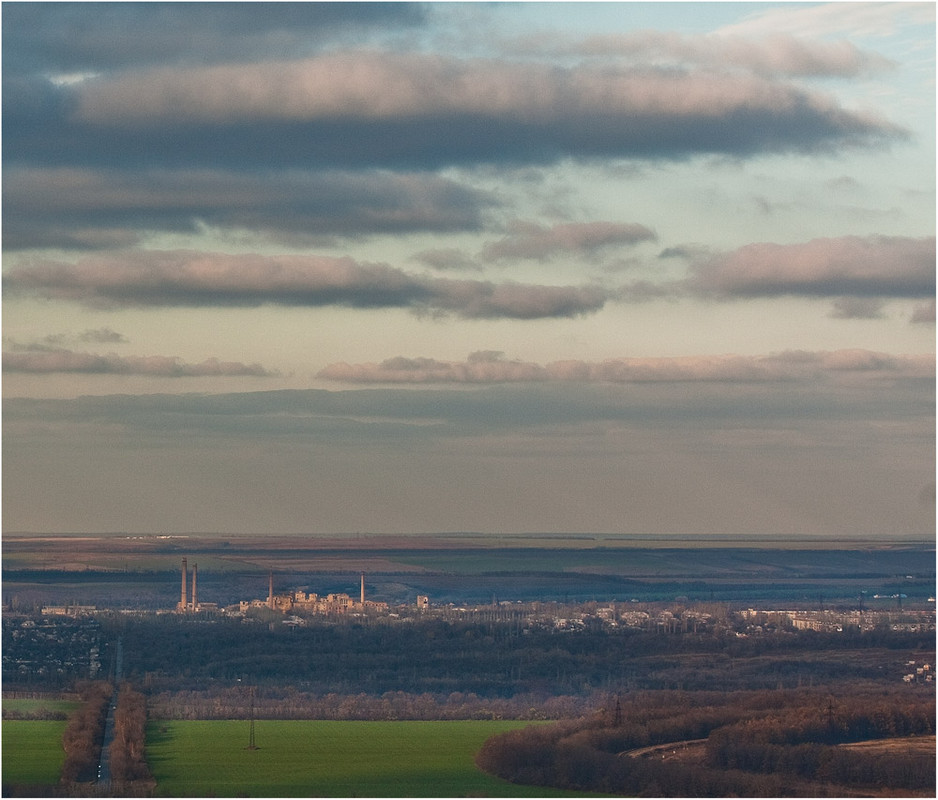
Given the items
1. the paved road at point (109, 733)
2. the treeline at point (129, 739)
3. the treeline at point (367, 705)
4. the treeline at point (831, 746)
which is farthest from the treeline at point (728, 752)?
the paved road at point (109, 733)

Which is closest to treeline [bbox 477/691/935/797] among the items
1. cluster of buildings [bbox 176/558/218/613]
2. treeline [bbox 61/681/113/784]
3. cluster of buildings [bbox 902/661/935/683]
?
cluster of buildings [bbox 902/661/935/683]

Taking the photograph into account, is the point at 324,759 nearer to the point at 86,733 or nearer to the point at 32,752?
the point at 86,733

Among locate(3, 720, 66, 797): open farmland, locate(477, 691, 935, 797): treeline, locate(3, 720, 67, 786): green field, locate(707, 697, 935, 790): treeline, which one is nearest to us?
locate(3, 720, 66, 797): open farmland

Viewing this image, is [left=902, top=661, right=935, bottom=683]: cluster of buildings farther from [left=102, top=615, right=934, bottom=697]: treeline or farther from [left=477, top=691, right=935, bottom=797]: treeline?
[left=477, top=691, right=935, bottom=797]: treeline

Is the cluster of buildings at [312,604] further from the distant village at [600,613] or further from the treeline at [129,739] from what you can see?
the treeline at [129,739]

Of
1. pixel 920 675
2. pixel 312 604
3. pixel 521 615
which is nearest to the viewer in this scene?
pixel 920 675

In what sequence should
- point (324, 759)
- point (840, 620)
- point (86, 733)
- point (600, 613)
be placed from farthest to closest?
point (600, 613)
point (840, 620)
point (324, 759)
point (86, 733)

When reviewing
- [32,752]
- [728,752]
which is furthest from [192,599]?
[728,752]

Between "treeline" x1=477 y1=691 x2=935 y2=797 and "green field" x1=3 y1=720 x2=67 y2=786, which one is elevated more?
"green field" x1=3 y1=720 x2=67 y2=786
